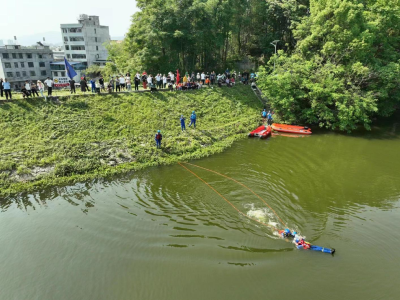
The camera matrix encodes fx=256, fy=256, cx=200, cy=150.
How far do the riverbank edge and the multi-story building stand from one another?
150ft

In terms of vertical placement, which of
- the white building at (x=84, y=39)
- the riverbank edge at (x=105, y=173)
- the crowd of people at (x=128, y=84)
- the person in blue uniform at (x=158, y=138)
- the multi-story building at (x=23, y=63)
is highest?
the white building at (x=84, y=39)

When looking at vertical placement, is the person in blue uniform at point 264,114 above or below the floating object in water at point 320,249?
above

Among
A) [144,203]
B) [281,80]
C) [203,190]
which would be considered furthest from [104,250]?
[281,80]

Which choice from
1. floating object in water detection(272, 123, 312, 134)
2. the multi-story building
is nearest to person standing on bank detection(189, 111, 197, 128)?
floating object in water detection(272, 123, 312, 134)

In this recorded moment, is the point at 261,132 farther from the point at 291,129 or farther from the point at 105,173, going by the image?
the point at 105,173

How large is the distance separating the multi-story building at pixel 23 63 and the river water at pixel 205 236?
47.5 meters

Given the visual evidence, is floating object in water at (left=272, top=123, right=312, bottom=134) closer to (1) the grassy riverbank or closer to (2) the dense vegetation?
(2) the dense vegetation

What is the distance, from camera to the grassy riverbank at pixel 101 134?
15445mm

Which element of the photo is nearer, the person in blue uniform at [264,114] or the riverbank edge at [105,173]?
the riverbank edge at [105,173]

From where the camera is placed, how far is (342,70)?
75.3 feet

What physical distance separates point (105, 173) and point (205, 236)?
26.8 feet

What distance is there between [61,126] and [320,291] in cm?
1873

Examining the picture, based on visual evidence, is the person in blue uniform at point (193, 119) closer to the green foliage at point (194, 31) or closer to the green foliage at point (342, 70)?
the green foliage at point (342, 70)

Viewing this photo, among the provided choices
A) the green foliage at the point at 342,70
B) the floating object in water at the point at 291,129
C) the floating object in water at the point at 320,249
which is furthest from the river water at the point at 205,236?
the green foliage at the point at 342,70
